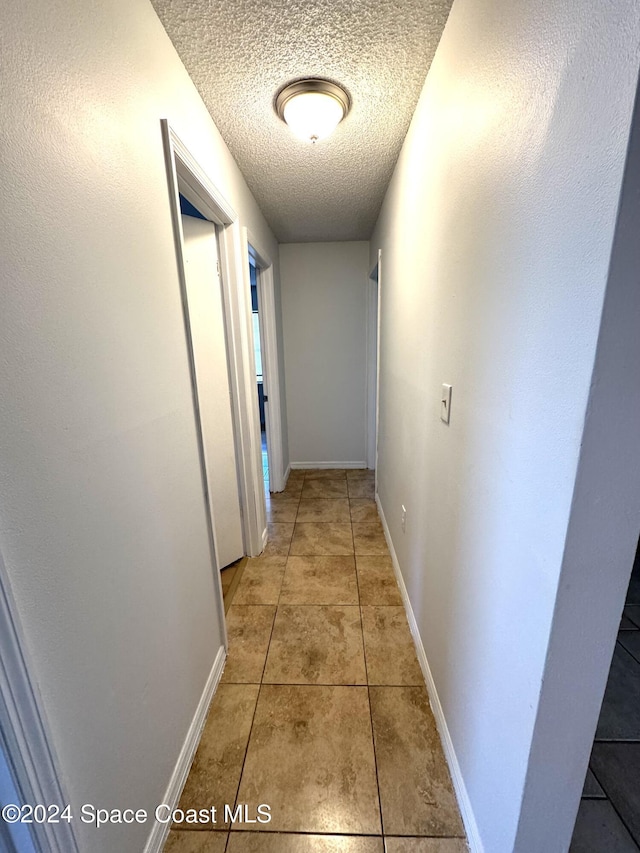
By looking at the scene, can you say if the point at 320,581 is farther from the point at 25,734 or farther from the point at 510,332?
the point at 510,332

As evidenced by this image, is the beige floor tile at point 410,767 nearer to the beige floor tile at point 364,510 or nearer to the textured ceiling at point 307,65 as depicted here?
the beige floor tile at point 364,510

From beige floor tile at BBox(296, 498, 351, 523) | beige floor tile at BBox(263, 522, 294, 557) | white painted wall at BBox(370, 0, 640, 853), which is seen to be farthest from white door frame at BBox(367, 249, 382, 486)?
white painted wall at BBox(370, 0, 640, 853)

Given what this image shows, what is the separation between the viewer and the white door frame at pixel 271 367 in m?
2.83

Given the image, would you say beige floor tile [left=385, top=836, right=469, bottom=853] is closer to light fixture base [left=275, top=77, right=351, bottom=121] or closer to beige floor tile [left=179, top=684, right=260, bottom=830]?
beige floor tile [left=179, top=684, right=260, bottom=830]

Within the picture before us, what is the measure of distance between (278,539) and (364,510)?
0.81 meters

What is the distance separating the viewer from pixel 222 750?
119 centimetres

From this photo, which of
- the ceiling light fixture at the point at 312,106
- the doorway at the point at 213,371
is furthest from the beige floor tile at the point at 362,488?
the ceiling light fixture at the point at 312,106

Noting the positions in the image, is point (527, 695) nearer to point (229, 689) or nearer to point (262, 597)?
point (229, 689)

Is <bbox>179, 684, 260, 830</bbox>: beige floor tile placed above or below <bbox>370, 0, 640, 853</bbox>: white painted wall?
below

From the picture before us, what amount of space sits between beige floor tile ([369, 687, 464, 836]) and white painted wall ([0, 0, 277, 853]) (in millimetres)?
697

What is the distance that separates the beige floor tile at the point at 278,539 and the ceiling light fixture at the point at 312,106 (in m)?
2.35

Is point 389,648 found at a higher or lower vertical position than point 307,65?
lower

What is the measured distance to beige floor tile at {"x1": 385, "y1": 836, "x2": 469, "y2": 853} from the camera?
3.06ft

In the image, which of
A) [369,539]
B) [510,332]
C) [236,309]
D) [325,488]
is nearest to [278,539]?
[369,539]
